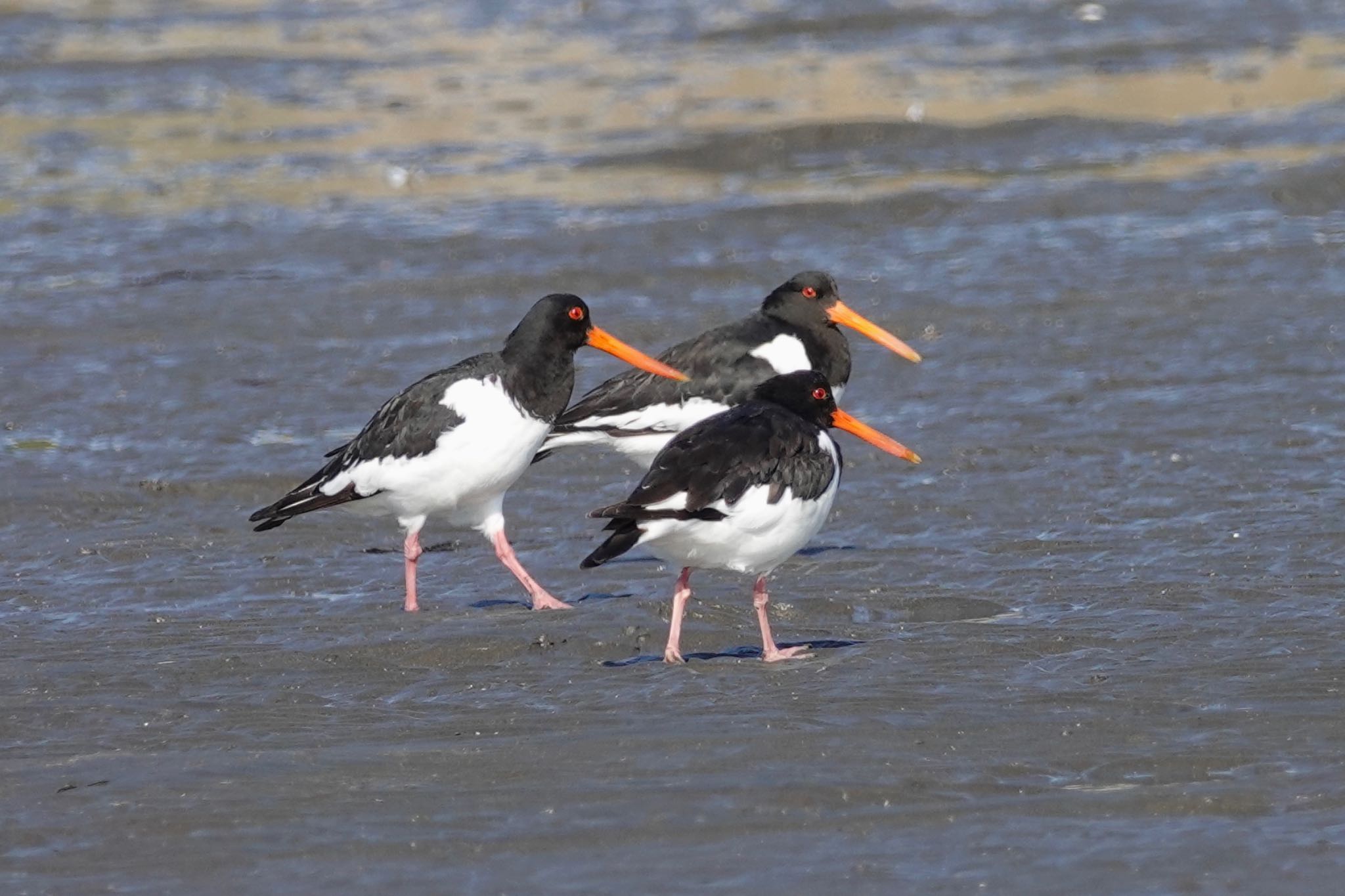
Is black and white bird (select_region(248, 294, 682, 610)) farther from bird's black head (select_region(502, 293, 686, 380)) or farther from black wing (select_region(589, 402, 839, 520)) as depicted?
black wing (select_region(589, 402, 839, 520))

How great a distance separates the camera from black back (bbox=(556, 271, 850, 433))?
27.0 ft

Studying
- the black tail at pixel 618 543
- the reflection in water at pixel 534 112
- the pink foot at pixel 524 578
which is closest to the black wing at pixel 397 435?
the pink foot at pixel 524 578

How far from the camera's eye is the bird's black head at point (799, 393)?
6.94 meters

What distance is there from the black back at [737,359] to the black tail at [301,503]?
1008 mm

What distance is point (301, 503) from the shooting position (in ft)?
24.1

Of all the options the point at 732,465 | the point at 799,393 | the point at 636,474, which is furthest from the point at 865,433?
the point at 636,474

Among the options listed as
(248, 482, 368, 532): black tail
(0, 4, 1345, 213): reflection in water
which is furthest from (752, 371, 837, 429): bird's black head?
(0, 4, 1345, 213): reflection in water

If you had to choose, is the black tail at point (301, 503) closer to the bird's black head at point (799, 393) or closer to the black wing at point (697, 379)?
the black wing at point (697, 379)

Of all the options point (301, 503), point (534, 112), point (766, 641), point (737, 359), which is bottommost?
point (766, 641)

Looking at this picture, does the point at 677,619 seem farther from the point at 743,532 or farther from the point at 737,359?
the point at 737,359

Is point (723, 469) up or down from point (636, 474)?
up

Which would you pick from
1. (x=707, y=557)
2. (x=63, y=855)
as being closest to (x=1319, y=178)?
(x=707, y=557)

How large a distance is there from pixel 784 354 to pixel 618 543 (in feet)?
9.05

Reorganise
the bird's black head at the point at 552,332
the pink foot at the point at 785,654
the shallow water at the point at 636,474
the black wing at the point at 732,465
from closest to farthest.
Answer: the shallow water at the point at 636,474
the black wing at the point at 732,465
the pink foot at the point at 785,654
the bird's black head at the point at 552,332
